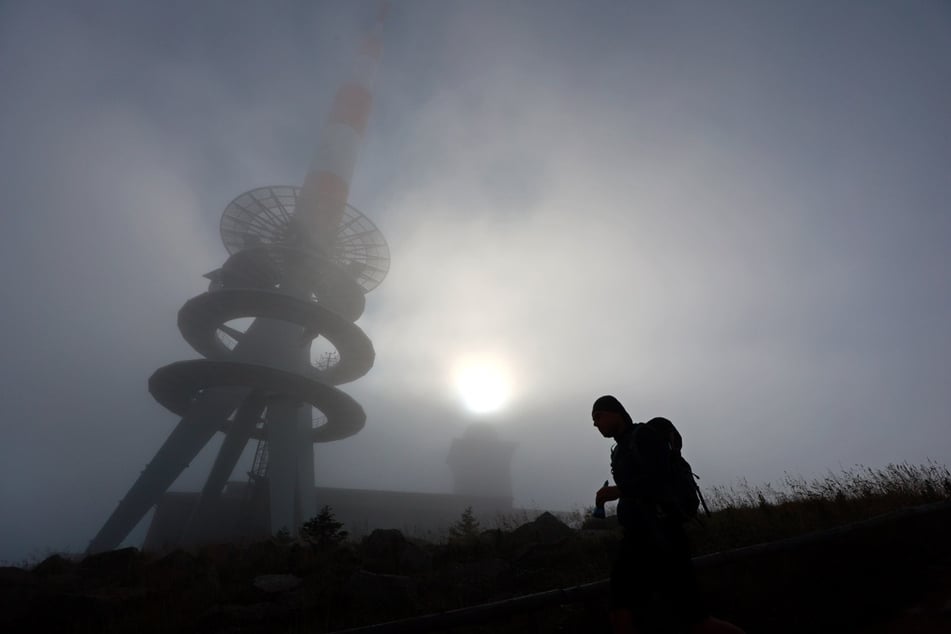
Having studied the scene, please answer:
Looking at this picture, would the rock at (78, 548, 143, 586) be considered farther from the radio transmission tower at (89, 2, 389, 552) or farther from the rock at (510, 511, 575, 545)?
the radio transmission tower at (89, 2, 389, 552)

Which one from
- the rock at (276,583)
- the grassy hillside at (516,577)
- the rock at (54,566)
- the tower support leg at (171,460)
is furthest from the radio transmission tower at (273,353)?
the rock at (276,583)

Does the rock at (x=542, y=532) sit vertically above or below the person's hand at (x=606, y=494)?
above

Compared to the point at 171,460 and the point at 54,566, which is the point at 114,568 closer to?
the point at 54,566

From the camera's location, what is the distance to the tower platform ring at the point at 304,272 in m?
24.9

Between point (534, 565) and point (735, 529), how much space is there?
3.17m

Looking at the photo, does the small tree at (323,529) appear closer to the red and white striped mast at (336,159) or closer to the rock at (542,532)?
the rock at (542,532)

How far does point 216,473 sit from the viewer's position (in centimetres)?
2442

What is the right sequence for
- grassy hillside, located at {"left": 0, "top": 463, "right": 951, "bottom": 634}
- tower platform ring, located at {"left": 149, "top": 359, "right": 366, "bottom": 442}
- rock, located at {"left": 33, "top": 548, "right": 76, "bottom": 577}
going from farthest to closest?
tower platform ring, located at {"left": 149, "top": 359, "right": 366, "bottom": 442}
rock, located at {"left": 33, "top": 548, "right": 76, "bottom": 577}
grassy hillside, located at {"left": 0, "top": 463, "right": 951, "bottom": 634}

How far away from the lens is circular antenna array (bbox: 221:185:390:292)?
89.8ft

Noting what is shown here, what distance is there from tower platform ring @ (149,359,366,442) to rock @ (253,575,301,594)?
1681 cm

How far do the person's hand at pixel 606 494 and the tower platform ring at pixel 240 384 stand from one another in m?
22.2

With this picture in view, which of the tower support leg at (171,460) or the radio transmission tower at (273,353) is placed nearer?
the tower support leg at (171,460)

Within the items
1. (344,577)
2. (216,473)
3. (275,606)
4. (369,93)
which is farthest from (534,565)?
(369,93)

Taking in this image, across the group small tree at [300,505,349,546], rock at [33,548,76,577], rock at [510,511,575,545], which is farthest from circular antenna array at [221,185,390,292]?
rock at [510,511,575,545]
